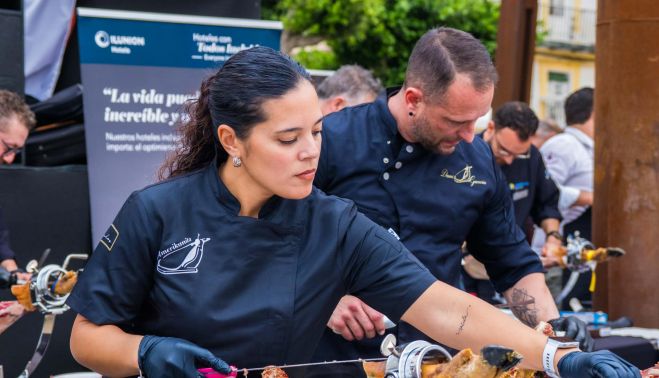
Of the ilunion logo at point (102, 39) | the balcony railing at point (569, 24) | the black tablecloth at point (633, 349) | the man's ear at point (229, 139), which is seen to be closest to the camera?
the man's ear at point (229, 139)

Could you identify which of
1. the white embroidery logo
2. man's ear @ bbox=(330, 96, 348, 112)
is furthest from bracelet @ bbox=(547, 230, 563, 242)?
the white embroidery logo

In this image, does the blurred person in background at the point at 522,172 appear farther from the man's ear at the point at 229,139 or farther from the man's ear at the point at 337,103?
the man's ear at the point at 229,139

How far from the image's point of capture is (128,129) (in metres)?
5.36

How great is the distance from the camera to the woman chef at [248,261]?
227 cm

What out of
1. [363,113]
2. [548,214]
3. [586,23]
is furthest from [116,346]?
[586,23]

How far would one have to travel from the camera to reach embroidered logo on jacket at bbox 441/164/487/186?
3.27 metres

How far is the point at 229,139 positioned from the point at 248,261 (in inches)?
11.9

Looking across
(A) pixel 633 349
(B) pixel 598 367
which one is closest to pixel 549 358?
(B) pixel 598 367

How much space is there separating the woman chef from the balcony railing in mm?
31357

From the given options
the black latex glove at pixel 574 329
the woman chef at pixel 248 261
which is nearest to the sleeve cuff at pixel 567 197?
the black latex glove at pixel 574 329

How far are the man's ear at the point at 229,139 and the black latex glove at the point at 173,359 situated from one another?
49 centimetres

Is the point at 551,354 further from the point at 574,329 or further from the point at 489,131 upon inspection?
the point at 489,131

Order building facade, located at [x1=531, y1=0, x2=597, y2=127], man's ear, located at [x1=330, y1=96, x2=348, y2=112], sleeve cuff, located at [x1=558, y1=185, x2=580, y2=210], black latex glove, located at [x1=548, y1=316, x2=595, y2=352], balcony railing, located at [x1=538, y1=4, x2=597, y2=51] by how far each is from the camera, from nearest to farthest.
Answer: black latex glove, located at [x1=548, y1=316, x2=595, y2=352] → man's ear, located at [x1=330, y1=96, x2=348, y2=112] → sleeve cuff, located at [x1=558, y1=185, x2=580, y2=210] → building facade, located at [x1=531, y1=0, x2=597, y2=127] → balcony railing, located at [x1=538, y1=4, x2=597, y2=51]

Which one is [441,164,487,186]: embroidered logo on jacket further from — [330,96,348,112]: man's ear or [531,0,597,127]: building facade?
[531,0,597,127]: building facade
